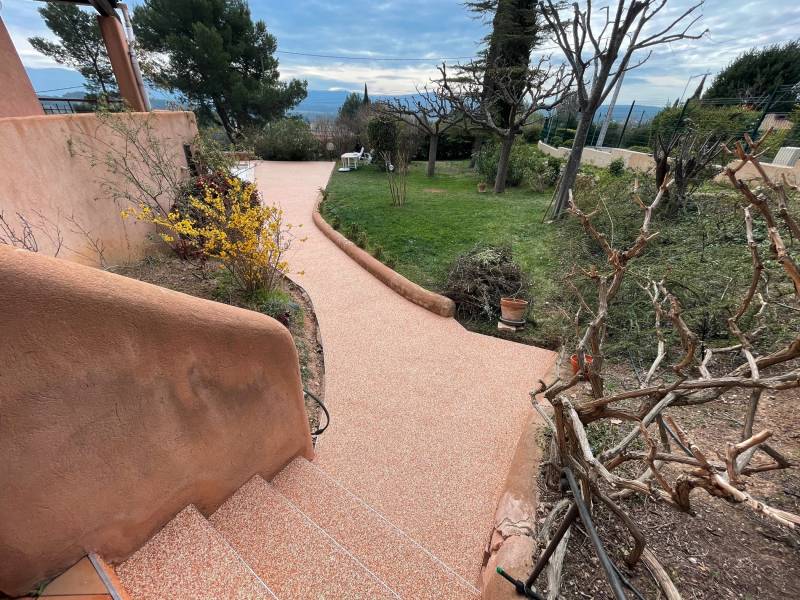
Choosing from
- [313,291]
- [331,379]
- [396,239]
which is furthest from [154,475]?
[396,239]

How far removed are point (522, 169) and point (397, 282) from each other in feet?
29.7

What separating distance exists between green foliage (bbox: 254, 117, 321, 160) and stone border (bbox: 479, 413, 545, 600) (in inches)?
693

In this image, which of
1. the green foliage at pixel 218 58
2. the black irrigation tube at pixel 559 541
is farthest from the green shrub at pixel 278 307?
the green foliage at pixel 218 58

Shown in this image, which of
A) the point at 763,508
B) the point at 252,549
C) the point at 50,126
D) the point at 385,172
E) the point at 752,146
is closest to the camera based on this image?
the point at 763,508

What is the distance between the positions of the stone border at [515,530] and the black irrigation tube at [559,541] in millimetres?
64

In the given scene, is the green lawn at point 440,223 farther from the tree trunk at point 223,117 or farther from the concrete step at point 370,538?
the tree trunk at point 223,117

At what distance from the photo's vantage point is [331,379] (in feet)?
11.6

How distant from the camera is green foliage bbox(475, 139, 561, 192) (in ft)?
37.2

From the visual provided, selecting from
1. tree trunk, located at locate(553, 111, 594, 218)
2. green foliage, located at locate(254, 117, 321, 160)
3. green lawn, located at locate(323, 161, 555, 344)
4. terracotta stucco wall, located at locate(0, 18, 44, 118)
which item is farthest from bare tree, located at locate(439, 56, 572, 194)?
terracotta stucco wall, located at locate(0, 18, 44, 118)

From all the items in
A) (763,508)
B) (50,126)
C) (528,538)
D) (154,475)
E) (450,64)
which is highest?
(450,64)

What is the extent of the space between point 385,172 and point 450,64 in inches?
287

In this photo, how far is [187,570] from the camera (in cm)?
136

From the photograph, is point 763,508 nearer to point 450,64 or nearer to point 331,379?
point 331,379

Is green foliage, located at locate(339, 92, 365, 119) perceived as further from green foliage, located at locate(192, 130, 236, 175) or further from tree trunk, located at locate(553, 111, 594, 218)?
tree trunk, located at locate(553, 111, 594, 218)
